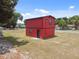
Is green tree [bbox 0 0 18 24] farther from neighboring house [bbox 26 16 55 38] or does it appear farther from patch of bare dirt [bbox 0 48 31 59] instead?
neighboring house [bbox 26 16 55 38]

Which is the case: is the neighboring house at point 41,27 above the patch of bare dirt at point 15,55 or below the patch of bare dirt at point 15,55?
above

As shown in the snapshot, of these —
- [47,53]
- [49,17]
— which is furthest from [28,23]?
[47,53]

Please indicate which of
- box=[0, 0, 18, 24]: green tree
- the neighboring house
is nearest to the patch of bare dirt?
box=[0, 0, 18, 24]: green tree

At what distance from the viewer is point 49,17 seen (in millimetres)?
36500

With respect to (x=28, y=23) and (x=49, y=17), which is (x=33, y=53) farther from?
(x=28, y=23)

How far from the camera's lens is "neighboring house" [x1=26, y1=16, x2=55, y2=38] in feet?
114

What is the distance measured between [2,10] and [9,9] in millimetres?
1356

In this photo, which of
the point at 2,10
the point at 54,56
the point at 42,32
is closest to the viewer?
the point at 54,56

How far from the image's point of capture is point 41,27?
35.2 m

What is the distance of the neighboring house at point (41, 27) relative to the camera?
34.8 m

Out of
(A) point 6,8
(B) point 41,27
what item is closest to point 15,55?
(A) point 6,8

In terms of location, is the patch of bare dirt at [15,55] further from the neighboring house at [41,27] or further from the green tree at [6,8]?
the neighboring house at [41,27]

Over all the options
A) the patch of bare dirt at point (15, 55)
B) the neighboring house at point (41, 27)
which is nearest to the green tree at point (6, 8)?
the patch of bare dirt at point (15, 55)

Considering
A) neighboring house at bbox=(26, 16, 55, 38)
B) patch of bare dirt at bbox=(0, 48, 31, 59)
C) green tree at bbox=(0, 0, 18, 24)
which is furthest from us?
neighboring house at bbox=(26, 16, 55, 38)
